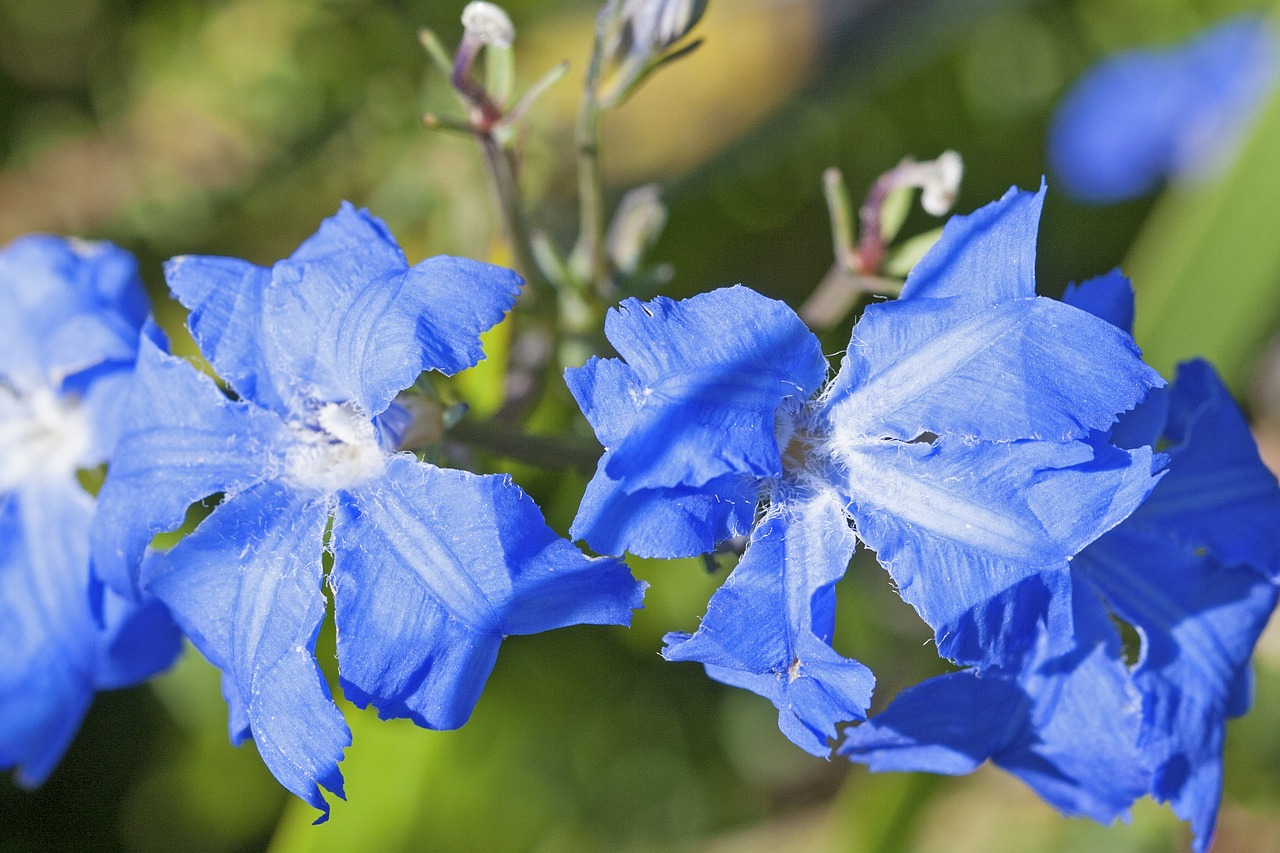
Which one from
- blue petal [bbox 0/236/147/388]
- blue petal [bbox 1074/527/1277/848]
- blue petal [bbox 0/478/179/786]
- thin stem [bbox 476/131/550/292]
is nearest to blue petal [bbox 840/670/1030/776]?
blue petal [bbox 1074/527/1277/848]

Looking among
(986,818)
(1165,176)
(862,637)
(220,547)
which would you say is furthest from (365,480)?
(1165,176)

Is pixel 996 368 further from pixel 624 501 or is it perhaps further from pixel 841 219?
pixel 841 219

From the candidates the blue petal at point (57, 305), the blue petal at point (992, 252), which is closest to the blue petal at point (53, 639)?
the blue petal at point (57, 305)

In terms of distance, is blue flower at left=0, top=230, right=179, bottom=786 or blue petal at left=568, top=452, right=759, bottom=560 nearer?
blue petal at left=568, top=452, right=759, bottom=560

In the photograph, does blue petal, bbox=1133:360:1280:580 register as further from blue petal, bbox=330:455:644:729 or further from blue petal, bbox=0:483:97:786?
blue petal, bbox=0:483:97:786

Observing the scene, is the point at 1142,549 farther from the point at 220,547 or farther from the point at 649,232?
the point at 220,547

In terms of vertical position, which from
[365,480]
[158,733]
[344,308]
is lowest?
[158,733]
